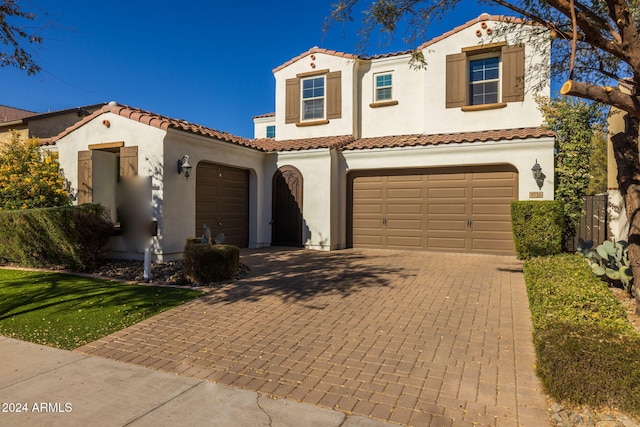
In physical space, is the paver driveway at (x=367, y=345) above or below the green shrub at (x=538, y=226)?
below

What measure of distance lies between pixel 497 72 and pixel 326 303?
11074mm

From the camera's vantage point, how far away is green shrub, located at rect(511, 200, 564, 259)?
31.8 ft

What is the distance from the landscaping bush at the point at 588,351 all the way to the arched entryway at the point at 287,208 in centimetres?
931

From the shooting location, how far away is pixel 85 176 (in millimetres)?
10570

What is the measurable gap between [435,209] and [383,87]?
5642mm

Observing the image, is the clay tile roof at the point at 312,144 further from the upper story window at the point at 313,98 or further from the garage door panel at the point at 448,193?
the garage door panel at the point at 448,193

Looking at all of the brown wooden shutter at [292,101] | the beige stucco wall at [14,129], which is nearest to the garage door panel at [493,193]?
the brown wooden shutter at [292,101]

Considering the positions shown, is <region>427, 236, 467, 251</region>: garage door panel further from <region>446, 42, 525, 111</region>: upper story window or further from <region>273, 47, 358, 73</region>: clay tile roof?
<region>273, 47, 358, 73</region>: clay tile roof

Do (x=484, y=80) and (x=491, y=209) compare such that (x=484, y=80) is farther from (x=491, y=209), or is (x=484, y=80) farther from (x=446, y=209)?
(x=446, y=209)

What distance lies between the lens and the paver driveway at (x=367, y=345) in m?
3.38

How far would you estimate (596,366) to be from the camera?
10.4 feet

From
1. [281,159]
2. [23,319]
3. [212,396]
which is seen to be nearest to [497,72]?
[281,159]

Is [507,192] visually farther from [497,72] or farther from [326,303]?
[326,303]

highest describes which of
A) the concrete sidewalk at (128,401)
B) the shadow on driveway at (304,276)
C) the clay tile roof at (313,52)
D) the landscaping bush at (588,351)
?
the clay tile roof at (313,52)
